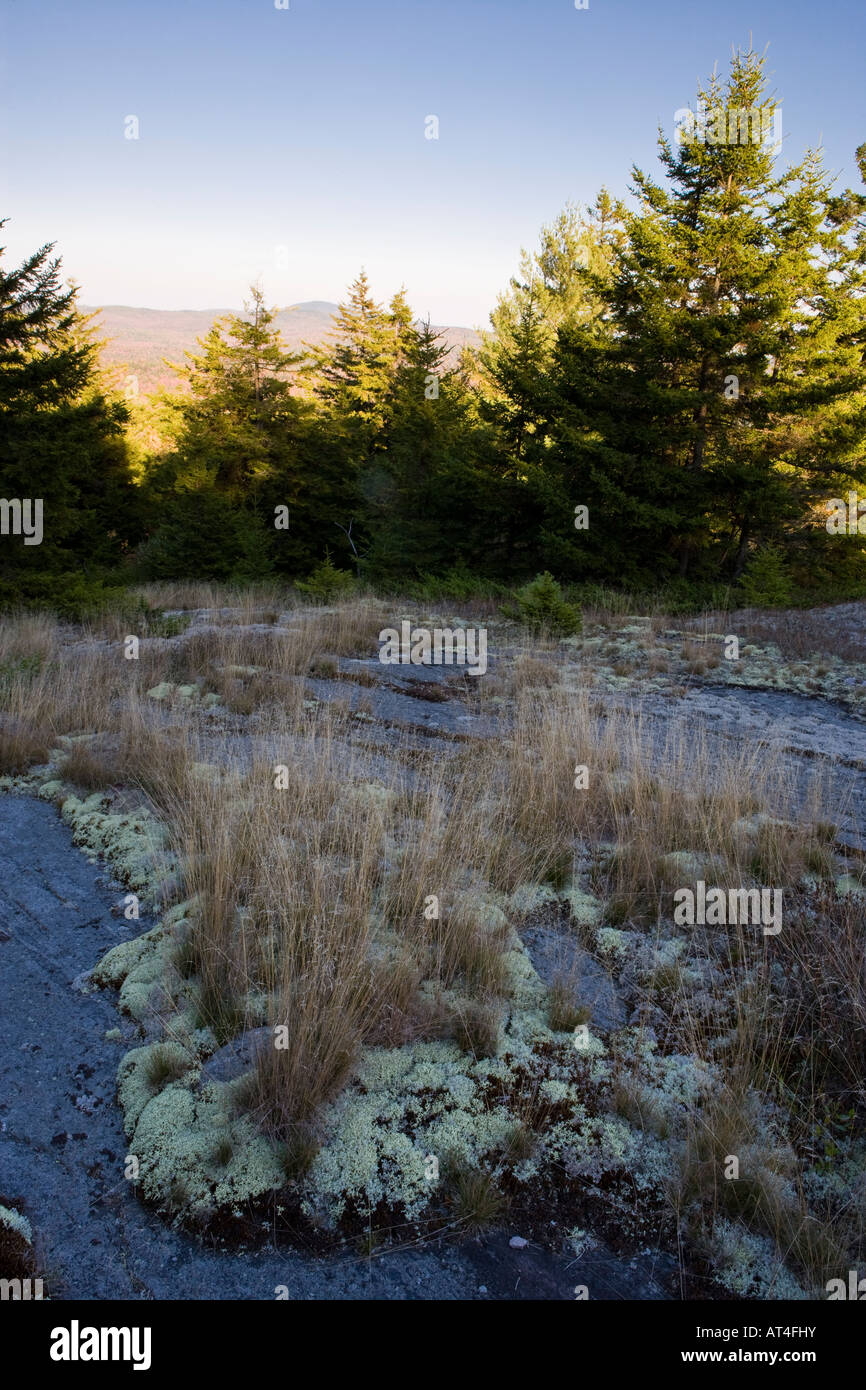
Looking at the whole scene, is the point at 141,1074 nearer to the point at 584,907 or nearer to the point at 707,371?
the point at 584,907

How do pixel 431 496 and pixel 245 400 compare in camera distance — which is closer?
pixel 431 496

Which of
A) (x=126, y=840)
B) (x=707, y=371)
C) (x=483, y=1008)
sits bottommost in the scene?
(x=483, y=1008)

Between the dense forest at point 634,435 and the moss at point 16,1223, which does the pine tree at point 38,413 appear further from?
the moss at point 16,1223

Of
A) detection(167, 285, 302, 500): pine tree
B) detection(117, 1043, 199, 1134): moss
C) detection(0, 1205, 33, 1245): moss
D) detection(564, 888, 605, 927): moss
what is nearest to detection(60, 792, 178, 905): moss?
detection(117, 1043, 199, 1134): moss

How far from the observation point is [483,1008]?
296 cm

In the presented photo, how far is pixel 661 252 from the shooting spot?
14.8 metres

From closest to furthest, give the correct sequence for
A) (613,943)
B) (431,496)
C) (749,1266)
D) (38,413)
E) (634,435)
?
(749,1266), (613,943), (38,413), (634,435), (431,496)

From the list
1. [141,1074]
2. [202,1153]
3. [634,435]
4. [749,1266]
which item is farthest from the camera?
[634,435]

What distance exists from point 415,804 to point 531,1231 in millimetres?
2610

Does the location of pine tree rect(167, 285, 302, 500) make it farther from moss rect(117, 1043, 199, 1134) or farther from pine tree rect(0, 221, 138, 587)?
moss rect(117, 1043, 199, 1134)

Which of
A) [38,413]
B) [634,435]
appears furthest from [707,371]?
[38,413]

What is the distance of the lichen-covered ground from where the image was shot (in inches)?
87.5

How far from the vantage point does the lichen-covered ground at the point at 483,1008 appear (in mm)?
2223

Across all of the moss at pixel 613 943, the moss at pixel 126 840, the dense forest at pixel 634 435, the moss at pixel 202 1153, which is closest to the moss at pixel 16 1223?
the moss at pixel 202 1153
